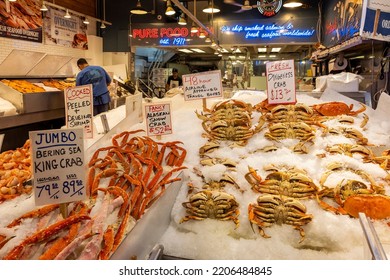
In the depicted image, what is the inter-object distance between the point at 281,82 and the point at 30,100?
3274 millimetres

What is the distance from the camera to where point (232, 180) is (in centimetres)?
185

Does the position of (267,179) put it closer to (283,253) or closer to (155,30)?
(283,253)

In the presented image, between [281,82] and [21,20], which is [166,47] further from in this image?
[281,82]

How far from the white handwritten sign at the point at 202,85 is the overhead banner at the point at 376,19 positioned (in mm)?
1111

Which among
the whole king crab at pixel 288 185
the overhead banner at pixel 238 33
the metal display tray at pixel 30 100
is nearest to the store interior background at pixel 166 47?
the overhead banner at pixel 238 33

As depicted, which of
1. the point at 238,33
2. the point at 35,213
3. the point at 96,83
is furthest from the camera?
the point at 238,33

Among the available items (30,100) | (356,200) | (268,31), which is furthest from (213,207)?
(268,31)

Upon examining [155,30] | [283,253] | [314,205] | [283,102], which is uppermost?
[155,30]

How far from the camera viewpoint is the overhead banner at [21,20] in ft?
24.7

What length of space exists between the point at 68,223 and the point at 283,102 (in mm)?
1738

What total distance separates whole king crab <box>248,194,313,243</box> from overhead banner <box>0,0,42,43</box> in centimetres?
756

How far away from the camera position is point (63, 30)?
31.7 feet

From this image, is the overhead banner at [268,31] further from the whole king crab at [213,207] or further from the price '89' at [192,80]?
the whole king crab at [213,207]
